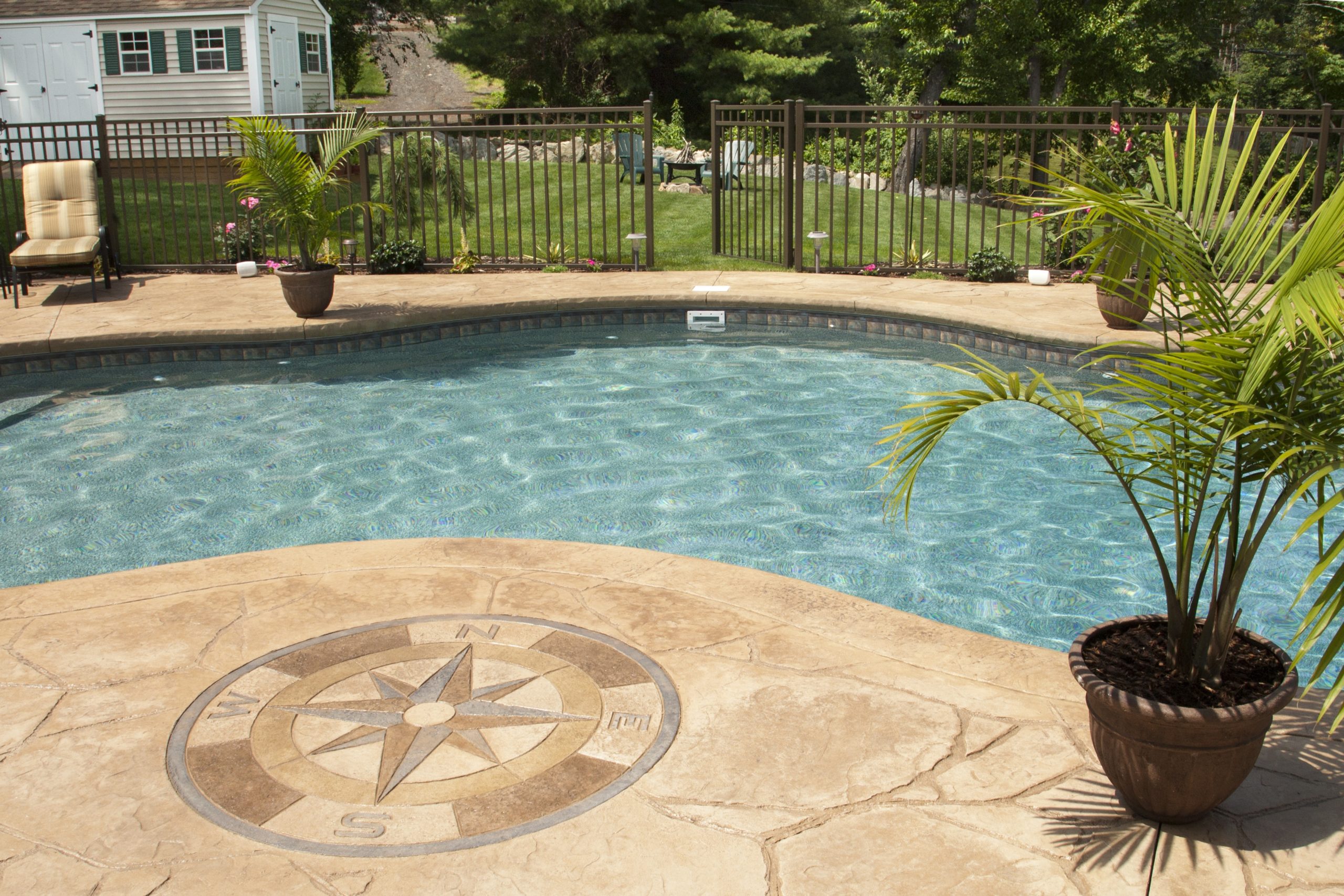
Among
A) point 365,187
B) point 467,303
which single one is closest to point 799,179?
point 467,303

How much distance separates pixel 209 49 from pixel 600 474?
20.8m

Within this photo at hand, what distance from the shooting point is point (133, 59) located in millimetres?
23734

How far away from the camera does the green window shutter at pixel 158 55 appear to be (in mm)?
23500

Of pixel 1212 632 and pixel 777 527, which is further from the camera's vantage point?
pixel 777 527

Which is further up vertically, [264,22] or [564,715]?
[264,22]

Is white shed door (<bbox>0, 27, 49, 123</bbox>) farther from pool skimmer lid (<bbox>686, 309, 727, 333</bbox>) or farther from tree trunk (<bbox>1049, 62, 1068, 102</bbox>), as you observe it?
tree trunk (<bbox>1049, 62, 1068, 102</bbox>)

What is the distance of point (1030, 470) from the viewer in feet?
22.9

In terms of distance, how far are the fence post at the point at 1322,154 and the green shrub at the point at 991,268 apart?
2.73 metres

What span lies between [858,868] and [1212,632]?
3.43 feet

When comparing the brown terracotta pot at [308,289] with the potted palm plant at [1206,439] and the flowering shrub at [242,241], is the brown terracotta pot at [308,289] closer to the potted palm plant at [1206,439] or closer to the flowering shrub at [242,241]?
the flowering shrub at [242,241]

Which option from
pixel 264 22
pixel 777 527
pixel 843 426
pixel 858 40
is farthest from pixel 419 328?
pixel 858 40

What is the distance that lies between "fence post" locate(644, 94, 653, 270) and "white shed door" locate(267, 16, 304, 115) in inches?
565

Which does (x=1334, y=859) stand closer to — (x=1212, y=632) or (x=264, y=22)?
(x=1212, y=632)

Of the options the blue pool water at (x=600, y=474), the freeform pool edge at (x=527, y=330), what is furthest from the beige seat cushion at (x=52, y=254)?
the blue pool water at (x=600, y=474)
